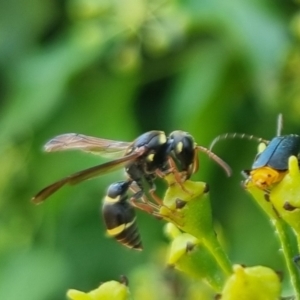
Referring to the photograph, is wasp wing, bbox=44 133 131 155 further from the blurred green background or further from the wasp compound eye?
the blurred green background

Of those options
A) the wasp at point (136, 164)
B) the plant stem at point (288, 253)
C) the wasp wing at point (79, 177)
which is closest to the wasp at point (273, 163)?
the plant stem at point (288, 253)

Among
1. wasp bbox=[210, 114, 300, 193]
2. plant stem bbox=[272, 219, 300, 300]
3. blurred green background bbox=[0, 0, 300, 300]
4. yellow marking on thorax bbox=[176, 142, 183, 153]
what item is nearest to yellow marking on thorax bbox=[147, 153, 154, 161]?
yellow marking on thorax bbox=[176, 142, 183, 153]

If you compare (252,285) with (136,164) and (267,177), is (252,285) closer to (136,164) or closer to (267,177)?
(267,177)

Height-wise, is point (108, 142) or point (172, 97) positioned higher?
point (108, 142)

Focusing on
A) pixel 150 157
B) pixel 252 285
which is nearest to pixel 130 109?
pixel 150 157

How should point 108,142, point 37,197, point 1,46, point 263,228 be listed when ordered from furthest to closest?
point 1,46 → point 263,228 → point 108,142 → point 37,197

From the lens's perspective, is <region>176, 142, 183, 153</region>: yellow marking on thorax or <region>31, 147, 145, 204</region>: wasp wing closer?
<region>31, 147, 145, 204</region>: wasp wing

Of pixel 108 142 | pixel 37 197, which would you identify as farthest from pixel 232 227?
pixel 37 197

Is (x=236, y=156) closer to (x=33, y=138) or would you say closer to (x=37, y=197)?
(x=33, y=138)

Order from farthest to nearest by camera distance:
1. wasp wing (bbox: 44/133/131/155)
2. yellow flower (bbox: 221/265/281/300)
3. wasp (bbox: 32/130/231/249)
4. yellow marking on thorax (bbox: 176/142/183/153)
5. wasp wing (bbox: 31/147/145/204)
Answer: wasp wing (bbox: 44/133/131/155), yellow marking on thorax (bbox: 176/142/183/153), wasp (bbox: 32/130/231/249), wasp wing (bbox: 31/147/145/204), yellow flower (bbox: 221/265/281/300)
